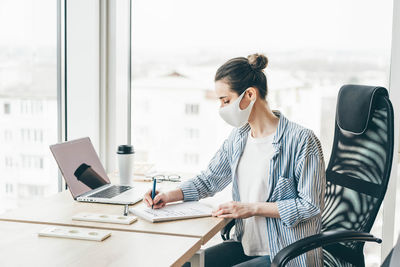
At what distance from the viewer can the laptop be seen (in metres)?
2.03

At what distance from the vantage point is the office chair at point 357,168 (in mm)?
1785

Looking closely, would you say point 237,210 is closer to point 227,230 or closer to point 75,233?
point 227,230

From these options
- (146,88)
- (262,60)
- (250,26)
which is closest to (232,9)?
(250,26)

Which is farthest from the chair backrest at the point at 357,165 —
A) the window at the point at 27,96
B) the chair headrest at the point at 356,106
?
the window at the point at 27,96

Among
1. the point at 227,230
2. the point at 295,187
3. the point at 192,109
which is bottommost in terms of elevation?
the point at 227,230

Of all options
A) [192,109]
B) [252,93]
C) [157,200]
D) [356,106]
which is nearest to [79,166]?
[157,200]

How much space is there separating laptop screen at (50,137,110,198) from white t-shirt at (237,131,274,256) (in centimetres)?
64

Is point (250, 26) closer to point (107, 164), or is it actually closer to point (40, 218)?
point (107, 164)

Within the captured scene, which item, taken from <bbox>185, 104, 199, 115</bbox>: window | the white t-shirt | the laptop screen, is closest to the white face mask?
the white t-shirt

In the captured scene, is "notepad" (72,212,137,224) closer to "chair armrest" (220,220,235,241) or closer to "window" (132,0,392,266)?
"chair armrest" (220,220,235,241)

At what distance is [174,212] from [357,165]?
2.32 feet

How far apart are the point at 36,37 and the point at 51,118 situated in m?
0.43

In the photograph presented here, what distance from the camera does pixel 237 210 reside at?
1.78 metres

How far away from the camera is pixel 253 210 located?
1.79 meters
